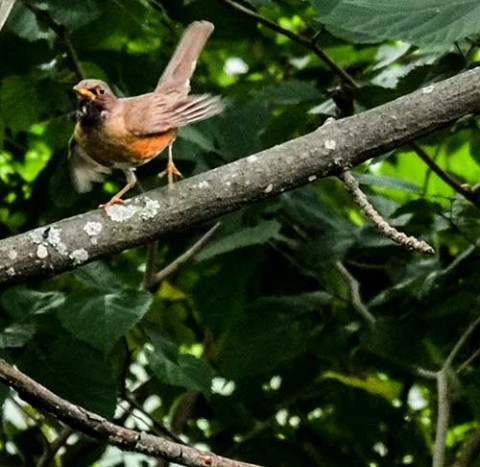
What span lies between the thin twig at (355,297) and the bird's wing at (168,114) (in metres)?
0.56

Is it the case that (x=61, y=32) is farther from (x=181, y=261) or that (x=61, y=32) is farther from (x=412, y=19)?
(x=412, y=19)

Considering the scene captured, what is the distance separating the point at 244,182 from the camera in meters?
1.51

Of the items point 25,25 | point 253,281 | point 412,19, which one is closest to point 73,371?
point 253,281

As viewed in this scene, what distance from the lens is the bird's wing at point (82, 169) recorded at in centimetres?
204

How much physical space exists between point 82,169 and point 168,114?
282 mm

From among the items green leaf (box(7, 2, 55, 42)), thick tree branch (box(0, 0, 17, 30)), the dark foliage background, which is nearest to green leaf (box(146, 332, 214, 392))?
the dark foliage background

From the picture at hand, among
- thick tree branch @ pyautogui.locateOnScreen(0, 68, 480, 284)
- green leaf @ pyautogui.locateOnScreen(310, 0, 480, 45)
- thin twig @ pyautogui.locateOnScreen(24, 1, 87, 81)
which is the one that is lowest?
thick tree branch @ pyautogui.locateOnScreen(0, 68, 480, 284)

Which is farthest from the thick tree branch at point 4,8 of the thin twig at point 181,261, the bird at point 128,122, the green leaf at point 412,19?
the thin twig at point 181,261

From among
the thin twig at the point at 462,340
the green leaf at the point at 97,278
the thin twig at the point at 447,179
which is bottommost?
the thin twig at the point at 462,340

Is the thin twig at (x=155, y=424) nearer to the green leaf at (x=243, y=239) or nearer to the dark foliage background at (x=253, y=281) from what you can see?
the dark foliage background at (x=253, y=281)

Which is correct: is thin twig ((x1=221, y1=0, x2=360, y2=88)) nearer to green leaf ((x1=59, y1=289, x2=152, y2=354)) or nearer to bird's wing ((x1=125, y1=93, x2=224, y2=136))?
bird's wing ((x1=125, y1=93, x2=224, y2=136))

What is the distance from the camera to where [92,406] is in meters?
2.06

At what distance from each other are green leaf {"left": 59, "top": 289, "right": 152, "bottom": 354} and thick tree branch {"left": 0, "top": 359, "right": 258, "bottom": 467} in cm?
49

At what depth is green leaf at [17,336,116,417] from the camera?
204cm
